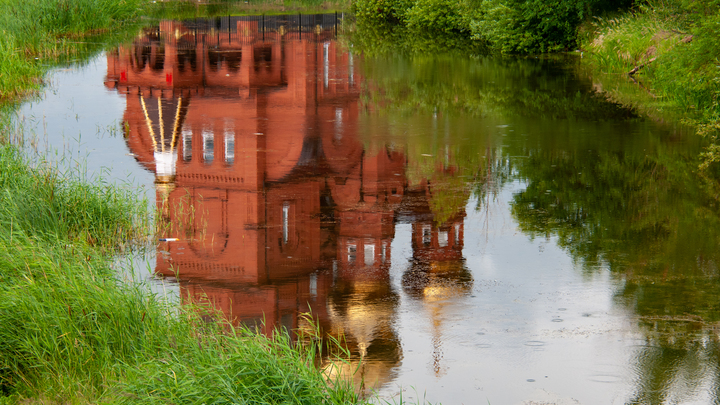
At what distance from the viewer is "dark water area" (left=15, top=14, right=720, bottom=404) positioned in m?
7.07

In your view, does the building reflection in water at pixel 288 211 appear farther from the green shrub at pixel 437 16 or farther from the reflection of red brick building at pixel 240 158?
the green shrub at pixel 437 16

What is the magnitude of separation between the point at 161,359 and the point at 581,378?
3.08 metres

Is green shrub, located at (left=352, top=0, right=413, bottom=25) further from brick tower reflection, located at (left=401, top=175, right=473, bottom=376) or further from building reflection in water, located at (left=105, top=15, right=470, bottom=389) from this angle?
brick tower reflection, located at (left=401, top=175, right=473, bottom=376)

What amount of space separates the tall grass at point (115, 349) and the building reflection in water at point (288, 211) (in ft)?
2.47

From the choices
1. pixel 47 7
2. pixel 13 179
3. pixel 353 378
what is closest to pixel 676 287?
pixel 353 378

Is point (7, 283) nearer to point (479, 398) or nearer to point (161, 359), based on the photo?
point (161, 359)

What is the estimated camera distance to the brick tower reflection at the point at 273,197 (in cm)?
825

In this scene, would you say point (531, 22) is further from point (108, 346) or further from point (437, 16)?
point (108, 346)

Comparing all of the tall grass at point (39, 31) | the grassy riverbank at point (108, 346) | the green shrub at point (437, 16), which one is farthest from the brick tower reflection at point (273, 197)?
the green shrub at point (437, 16)

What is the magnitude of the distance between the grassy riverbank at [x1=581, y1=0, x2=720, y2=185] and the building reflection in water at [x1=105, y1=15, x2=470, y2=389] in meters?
5.29

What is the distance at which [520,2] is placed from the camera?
107 feet

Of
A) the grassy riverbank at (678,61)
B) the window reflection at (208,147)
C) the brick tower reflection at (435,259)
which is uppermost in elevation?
the grassy riverbank at (678,61)

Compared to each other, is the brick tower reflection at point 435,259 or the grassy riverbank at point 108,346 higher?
the grassy riverbank at point 108,346

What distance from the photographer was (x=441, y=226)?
1068 centimetres
